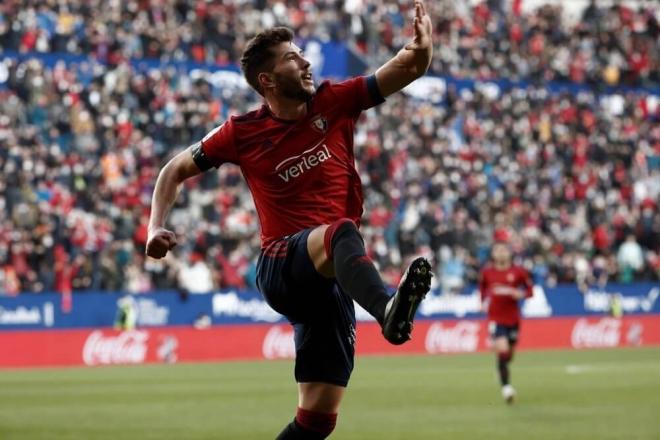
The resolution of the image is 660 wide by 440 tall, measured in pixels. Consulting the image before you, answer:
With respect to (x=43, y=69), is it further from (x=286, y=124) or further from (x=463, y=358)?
(x=286, y=124)

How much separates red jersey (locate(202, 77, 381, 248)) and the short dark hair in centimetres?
27

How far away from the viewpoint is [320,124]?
22.9ft

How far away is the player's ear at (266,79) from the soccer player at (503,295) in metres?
10.6

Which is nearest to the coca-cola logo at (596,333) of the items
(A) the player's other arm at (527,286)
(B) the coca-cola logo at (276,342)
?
(B) the coca-cola logo at (276,342)

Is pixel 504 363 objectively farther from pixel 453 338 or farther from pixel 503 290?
pixel 453 338

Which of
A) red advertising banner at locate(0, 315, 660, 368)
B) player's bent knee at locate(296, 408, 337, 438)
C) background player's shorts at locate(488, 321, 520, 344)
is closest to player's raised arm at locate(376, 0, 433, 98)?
player's bent knee at locate(296, 408, 337, 438)

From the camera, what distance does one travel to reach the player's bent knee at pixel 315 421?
703 centimetres

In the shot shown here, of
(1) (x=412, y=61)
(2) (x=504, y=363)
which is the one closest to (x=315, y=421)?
(1) (x=412, y=61)

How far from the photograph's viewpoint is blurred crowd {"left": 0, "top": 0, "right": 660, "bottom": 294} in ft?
87.1

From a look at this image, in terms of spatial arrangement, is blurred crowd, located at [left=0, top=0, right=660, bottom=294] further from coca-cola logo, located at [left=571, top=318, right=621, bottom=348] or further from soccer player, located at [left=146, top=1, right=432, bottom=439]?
soccer player, located at [left=146, top=1, right=432, bottom=439]

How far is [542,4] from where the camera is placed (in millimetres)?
44562

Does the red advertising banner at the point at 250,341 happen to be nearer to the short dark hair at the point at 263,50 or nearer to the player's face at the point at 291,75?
the short dark hair at the point at 263,50

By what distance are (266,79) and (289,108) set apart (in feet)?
0.65

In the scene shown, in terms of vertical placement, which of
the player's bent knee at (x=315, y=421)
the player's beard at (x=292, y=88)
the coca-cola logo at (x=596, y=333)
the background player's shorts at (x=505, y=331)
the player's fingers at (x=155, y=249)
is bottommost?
the coca-cola logo at (x=596, y=333)
